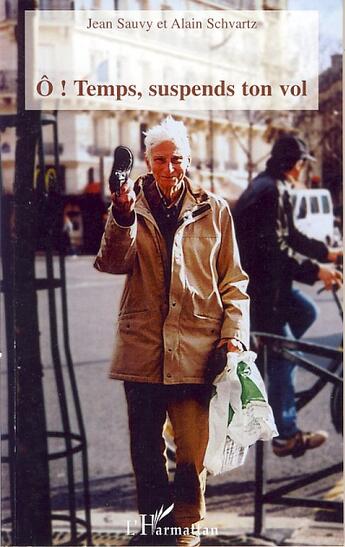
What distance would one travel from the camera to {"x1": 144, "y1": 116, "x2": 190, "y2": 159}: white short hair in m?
3.90

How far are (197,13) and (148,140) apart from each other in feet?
1.66

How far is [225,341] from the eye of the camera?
3.88 meters

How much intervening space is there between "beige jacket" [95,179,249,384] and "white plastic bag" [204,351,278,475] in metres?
0.08

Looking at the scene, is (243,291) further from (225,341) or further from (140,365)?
(140,365)

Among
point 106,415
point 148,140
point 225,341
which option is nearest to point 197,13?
point 148,140

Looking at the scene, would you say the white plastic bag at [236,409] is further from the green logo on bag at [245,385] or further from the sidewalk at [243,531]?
the sidewalk at [243,531]

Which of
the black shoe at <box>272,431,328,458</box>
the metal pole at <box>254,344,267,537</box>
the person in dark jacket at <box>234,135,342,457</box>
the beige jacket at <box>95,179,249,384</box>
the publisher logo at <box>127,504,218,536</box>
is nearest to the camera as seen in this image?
the beige jacket at <box>95,179,249,384</box>

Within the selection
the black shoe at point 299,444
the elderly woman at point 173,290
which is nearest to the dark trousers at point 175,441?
the elderly woman at point 173,290

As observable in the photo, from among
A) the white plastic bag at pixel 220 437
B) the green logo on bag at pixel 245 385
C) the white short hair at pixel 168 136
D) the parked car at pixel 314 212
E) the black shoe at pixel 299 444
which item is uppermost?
the white short hair at pixel 168 136

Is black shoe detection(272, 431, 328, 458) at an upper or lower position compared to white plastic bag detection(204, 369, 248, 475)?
lower

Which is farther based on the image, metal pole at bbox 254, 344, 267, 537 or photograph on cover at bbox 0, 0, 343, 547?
metal pole at bbox 254, 344, 267, 537

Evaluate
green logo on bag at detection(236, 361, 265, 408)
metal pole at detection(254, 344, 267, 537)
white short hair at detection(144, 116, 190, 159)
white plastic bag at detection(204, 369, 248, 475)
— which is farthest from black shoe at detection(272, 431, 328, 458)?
white short hair at detection(144, 116, 190, 159)

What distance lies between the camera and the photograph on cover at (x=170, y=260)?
3.89 metres

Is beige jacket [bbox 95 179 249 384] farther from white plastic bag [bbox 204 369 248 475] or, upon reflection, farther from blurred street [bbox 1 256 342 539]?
blurred street [bbox 1 256 342 539]
